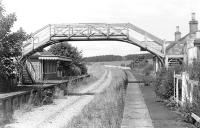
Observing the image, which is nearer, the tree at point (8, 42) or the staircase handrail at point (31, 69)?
the tree at point (8, 42)

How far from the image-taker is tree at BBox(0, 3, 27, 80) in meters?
21.8

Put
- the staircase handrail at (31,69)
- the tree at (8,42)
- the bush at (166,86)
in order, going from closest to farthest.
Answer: the bush at (166,86) → the tree at (8,42) → the staircase handrail at (31,69)

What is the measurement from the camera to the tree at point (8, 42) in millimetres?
21786

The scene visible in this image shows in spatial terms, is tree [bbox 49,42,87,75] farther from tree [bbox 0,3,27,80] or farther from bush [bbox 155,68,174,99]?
bush [bbox 155,68,174,99]

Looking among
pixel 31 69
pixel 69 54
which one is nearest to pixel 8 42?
pixel 31 69

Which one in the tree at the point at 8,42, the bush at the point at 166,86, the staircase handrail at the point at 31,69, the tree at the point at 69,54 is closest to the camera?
the bush at the point at 166,86

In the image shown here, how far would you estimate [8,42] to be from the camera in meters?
22.3

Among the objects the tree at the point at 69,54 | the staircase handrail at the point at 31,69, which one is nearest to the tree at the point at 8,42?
the staircase handrail at the point at 31,69

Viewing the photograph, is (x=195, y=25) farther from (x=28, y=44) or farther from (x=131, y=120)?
(x=131, y=120)

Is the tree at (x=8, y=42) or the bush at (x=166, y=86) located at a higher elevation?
the tree at (x=8, y=42)

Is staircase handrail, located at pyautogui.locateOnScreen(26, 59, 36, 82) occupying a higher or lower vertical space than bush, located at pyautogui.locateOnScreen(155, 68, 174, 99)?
higher

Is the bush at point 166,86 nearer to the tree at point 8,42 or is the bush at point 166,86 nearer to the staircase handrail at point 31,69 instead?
the tree at point 8,42

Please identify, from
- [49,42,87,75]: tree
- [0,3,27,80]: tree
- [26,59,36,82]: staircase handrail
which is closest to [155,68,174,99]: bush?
[0,3,27,80]: tree

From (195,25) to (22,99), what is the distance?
29.2 m
